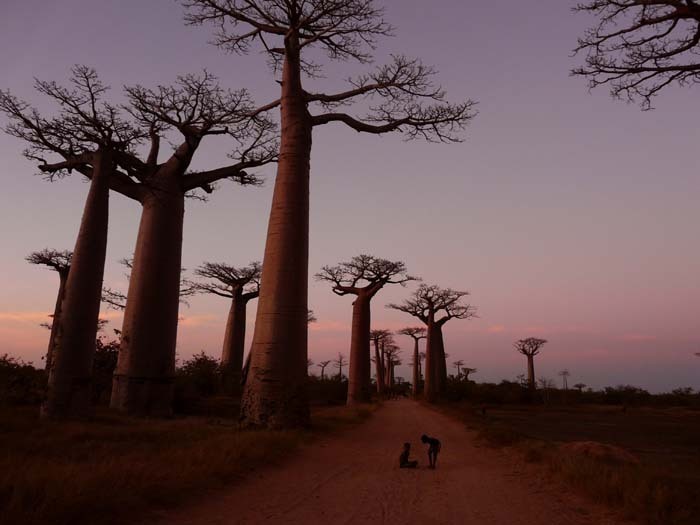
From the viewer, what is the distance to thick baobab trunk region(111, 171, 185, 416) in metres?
10.1

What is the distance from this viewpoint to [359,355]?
22.1 meters

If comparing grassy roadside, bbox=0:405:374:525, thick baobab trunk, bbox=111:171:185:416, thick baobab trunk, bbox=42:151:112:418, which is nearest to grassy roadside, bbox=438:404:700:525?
grassy roadside, bbox=0:405:374:525

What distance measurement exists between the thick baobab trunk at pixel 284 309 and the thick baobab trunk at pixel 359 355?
45.9 feet

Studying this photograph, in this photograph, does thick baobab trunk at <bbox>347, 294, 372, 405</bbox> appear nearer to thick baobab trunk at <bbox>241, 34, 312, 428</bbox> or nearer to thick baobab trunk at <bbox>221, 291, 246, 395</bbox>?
thick baobab trunk at <bbox>221, 291, 246, 395</bbox>

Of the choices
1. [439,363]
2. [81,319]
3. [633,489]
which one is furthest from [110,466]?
[439,363]

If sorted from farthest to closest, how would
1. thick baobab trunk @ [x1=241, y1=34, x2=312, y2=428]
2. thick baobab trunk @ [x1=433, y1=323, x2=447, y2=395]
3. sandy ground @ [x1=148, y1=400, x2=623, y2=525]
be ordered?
thick baobab trunk @ [x1=433, y1=323, x2=447, y2=395] → thick baobab trunk @ [x1=241, y1=34, x2=312, y2=428] → sandy ground @ [x1=148, y1=400, x2=623, y2=525]

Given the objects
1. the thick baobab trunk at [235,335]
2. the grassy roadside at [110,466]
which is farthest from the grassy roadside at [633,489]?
the thick baobab trunk at [235,335]

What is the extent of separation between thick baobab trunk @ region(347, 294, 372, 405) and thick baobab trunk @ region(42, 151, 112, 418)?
14354mm

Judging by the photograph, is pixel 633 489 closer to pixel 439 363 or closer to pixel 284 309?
pixel 284 309

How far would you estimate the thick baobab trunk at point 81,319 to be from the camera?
8.09 metres

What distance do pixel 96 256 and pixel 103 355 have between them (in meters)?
6.26

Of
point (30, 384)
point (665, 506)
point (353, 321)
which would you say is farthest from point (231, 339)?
point (665, 506)

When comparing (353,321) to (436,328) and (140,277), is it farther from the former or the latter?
(140,277)

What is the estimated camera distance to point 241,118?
10.5 metres
